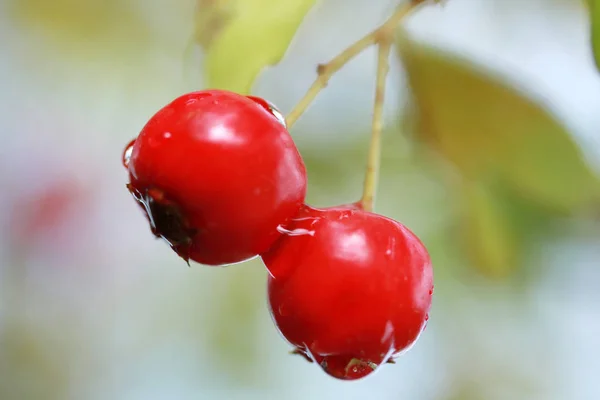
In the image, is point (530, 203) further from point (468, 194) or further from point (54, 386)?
point (54, 386)

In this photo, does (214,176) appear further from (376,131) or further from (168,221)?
(376,131)

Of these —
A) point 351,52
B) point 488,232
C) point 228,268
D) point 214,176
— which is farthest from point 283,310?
point 228,268

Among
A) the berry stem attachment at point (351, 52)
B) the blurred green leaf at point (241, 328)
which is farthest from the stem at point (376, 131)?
the blurred green leaf at point (241, 328)

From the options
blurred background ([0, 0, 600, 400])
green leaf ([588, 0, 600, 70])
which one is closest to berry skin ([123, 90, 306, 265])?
green leaf ([588, 0, 600, 70])

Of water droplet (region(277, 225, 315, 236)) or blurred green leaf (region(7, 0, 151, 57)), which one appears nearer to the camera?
water droplet (region(277, 225, 315, 236))

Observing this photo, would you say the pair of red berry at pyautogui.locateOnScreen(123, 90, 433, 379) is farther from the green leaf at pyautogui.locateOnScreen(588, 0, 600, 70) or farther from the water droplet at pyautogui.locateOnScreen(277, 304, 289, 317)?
the green leaf at pyautogui.locateOnScreen(588, 0, 600, 70)

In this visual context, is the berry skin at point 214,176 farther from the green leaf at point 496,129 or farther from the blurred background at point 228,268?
the blurred background at point 228,268
